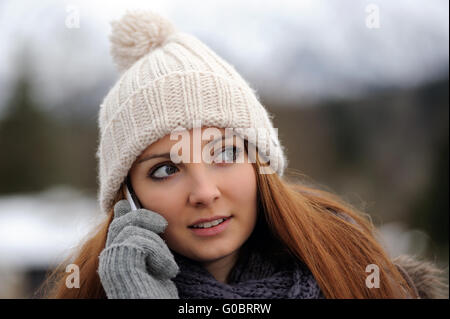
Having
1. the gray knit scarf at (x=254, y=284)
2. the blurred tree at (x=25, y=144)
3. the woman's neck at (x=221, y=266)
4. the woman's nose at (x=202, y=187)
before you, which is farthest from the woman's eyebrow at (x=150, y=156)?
the blurred tree at (x=25, y=144)

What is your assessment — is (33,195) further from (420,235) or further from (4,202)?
(420,235)

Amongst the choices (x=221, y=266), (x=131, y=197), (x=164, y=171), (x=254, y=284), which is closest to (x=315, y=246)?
(x=254, y=284)

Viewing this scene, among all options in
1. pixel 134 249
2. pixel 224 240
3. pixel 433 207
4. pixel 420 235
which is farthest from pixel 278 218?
pixel 433 207

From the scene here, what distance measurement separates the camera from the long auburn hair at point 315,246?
1.95m

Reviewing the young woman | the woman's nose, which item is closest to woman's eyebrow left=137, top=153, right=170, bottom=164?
the young woman

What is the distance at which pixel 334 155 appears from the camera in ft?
44.8

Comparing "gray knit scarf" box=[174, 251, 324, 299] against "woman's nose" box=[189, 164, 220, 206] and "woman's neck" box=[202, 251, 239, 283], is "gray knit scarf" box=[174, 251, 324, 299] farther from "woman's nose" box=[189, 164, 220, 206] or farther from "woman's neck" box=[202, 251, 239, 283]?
"woman's nose" box=[189, 164, 220, 206]

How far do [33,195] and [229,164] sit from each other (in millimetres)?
11879

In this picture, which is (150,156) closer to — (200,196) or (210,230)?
(200,196)

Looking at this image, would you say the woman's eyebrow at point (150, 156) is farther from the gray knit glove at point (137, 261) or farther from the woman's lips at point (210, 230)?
the woman's lips at point (210, 230)

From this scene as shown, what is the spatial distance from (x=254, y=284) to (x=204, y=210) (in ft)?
1.46

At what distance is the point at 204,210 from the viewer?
5.98 ft
